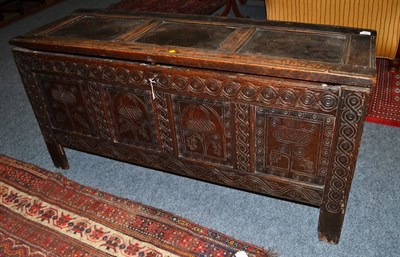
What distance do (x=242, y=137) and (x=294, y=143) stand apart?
0.22 meters

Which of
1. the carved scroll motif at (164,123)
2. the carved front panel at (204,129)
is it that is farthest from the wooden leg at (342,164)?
the carved scroll motif at (164,123)

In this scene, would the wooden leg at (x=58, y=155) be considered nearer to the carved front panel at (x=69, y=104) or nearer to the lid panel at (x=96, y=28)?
the carved front panel at (x=69, y=104)

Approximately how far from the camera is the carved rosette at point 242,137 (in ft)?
5.07

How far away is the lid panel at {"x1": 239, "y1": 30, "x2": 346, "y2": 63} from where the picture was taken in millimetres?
1482

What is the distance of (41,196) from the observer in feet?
6.87

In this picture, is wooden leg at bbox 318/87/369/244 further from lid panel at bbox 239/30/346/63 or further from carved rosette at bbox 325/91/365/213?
lid panel at bbox 239/30/346/63

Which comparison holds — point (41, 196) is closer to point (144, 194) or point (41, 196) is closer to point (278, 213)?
point (144, 194)

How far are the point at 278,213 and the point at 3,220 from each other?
1.43 m

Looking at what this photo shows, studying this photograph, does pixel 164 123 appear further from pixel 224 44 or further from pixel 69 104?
pixel 69 104

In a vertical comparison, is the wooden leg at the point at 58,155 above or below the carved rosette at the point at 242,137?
below

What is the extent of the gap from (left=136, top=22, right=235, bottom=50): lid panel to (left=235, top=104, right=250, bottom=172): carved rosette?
0.98 feet

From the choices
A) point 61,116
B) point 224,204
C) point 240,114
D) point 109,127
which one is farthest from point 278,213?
point 61,116

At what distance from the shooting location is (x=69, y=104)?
1.97 meters

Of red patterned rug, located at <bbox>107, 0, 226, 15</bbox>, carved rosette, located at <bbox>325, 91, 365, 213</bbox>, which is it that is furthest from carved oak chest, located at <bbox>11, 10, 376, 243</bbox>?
red patterned rug, located at <bbox>107, 0, 226, 15</bbox>
